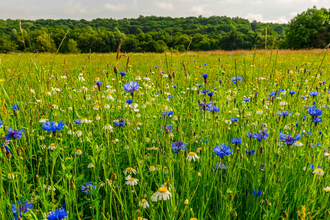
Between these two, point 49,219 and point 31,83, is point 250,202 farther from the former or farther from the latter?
point 31,83

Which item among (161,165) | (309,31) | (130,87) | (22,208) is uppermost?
(309,31)

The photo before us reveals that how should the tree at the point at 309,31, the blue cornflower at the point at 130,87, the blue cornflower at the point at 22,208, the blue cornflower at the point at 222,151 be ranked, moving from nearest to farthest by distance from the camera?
the blue cornflower at the point at 22,208
the blue cornflower at the point at 222,151
the blue cornflower at the point at 130,87
the tree at the point at 309,31

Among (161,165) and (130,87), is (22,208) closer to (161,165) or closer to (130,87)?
(161,165)

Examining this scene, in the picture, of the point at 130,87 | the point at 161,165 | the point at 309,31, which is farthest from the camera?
the point at 309,31

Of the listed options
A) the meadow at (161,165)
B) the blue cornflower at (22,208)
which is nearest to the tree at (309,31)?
the meadow at (161,165)

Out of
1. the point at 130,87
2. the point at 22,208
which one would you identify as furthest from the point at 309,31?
the point at 22,208

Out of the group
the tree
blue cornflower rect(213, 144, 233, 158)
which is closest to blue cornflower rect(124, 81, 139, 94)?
blue cornflower rect(213, 144, 233, 158)

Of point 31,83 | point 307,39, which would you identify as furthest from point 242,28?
point 31,83

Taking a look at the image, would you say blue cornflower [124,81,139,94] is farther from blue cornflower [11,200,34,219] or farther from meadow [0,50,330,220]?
blue cornflower [11,200,34,219]

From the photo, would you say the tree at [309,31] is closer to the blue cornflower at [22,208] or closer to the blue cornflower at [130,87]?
the blue cornflower at [130,87]

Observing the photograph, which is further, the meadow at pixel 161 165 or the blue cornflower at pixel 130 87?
the blue cornflower at pixel 130 87

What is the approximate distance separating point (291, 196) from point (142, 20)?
10134 centimetres

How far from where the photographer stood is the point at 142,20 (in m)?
92.2

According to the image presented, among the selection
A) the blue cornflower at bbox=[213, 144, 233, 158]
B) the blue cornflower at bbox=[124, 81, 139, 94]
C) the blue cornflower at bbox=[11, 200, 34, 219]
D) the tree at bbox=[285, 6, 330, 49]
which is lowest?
the blue cornflower at bbox=[11, 200, 34, 219]
